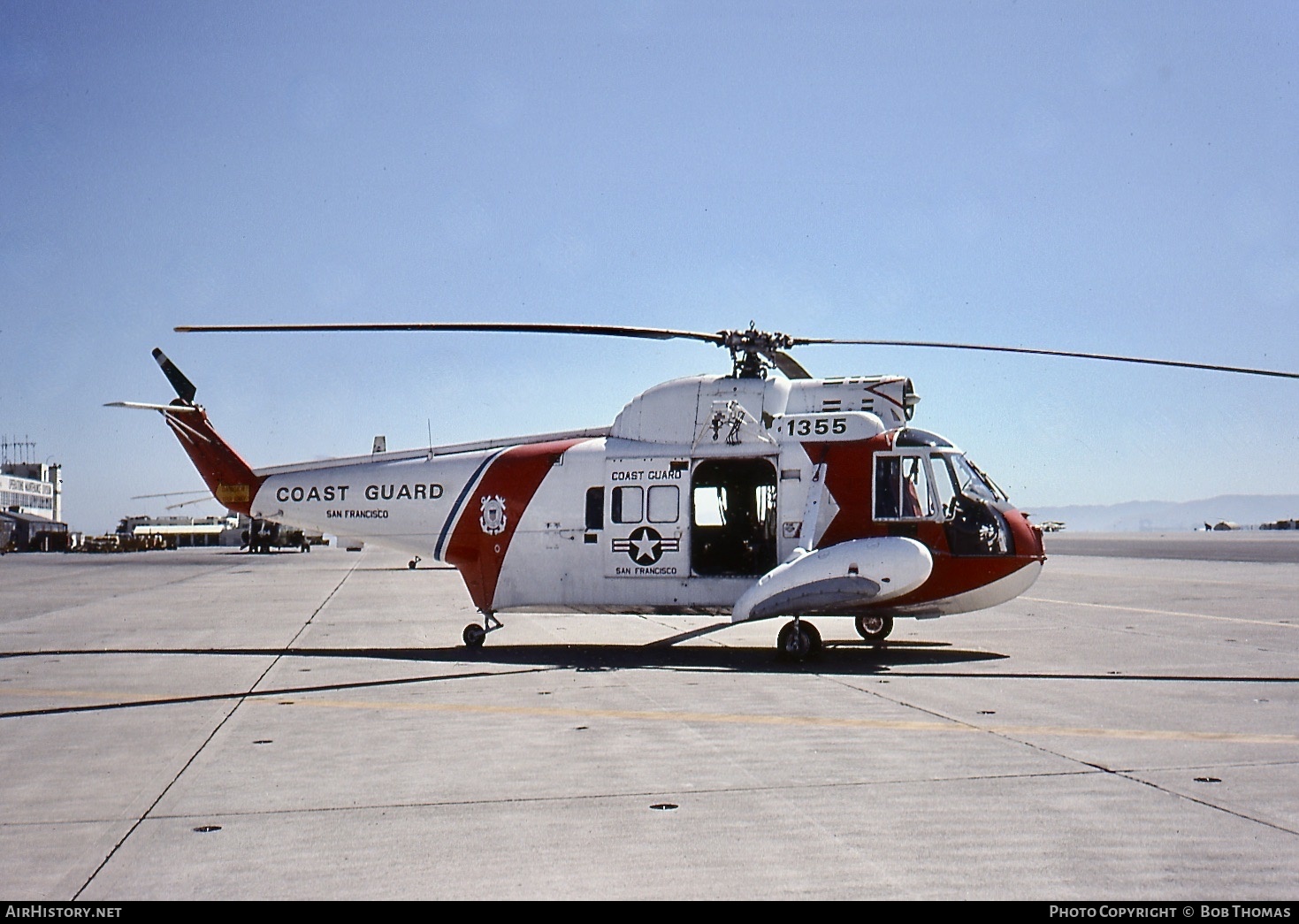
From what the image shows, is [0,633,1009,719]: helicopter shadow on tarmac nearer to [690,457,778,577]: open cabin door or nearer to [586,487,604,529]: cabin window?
[690,457,778,577]: open cabin door

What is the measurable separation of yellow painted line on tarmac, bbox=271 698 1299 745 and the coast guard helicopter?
3.73 meters

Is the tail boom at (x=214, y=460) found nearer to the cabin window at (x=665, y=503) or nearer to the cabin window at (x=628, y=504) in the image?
the cabin window at (x=628, y=504)

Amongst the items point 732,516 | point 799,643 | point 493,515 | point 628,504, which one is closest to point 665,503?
point 628,504

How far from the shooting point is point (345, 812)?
5.97 metres

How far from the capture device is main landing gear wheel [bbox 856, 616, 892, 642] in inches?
579

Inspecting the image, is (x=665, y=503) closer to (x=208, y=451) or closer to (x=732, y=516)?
(x=732, y=516)

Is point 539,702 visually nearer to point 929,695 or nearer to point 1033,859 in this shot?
point 929,695

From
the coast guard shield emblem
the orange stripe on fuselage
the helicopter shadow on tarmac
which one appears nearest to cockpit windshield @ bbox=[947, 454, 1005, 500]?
the helicopter shadow on tarmac

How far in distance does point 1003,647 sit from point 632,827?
9.88 meters

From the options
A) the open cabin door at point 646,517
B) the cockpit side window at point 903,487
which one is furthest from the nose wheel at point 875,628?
the open cabin door at point 646,517

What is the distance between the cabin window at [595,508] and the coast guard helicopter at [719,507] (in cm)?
2

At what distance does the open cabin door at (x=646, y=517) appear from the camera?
14.1 m

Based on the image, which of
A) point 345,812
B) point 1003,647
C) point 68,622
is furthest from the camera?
point 68,622
